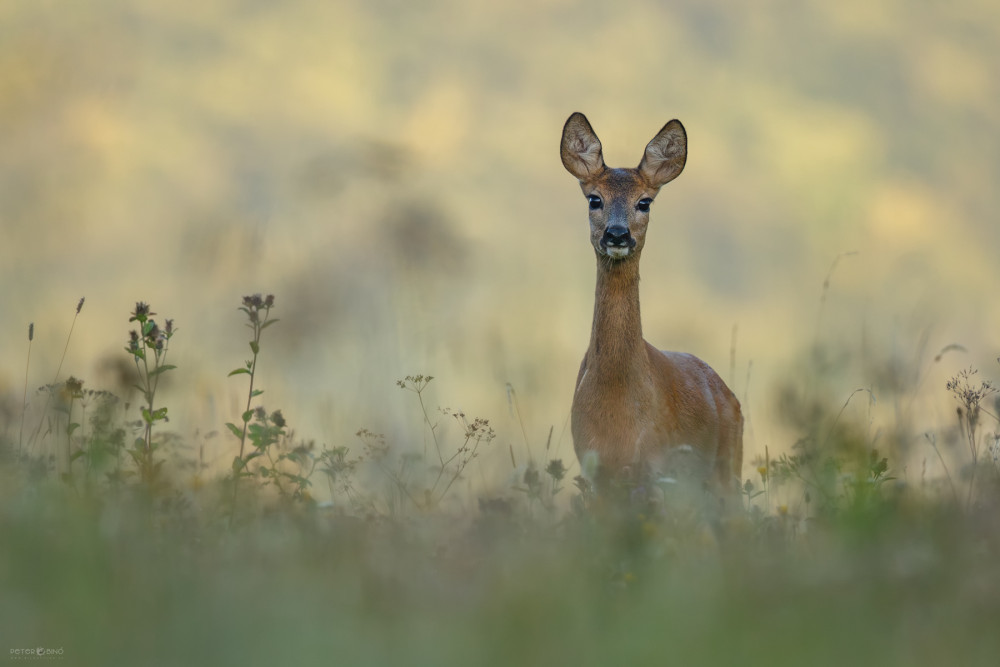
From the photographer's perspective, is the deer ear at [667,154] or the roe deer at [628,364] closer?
the roe deer at [628,364]

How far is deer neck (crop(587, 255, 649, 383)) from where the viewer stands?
24.7 feet

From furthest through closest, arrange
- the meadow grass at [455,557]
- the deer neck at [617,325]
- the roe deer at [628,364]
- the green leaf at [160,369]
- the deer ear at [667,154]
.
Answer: the deer ear at [667,154], the deer neck at [617,325], the roe deer at [628,364], the green leaf at [160,369], the meadow grass at [455,557]

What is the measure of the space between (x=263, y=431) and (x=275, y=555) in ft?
4.92

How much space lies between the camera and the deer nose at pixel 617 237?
7.39 m

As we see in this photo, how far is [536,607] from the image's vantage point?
338cm

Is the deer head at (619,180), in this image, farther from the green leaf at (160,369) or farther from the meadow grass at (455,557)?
the green leaf at (160,369)

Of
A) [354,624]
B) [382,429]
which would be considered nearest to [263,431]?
[382,429]

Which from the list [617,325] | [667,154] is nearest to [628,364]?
[617,325]

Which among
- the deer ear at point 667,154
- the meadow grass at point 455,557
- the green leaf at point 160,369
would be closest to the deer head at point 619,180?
the deer ear at point 667,154

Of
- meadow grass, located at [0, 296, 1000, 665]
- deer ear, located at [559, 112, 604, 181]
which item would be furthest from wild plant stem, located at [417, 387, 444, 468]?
deer ear, located at [559, 112, 604, 181]

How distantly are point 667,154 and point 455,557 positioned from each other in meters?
4.67

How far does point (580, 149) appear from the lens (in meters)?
8.41

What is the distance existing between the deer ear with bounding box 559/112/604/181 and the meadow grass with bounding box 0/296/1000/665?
2.67 m

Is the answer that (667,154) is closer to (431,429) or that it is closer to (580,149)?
(580,149)
